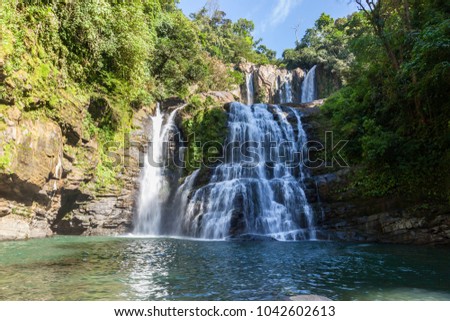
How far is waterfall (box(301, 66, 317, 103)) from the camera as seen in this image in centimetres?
3488

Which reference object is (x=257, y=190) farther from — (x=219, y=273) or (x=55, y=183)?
(x=55, y=183)

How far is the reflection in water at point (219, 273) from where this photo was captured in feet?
17.0

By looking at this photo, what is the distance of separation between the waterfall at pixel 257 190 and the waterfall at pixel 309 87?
16877mm

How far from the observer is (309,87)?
35875mm

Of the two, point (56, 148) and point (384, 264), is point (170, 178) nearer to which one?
point (56, 148)

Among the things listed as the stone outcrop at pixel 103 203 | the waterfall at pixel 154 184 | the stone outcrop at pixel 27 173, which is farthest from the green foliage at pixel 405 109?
the stone outcrop at pixel 27 173

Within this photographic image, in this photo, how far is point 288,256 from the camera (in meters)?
8.73

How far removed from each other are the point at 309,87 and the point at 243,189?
81.3 feet

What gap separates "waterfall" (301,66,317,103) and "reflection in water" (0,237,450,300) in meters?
26.6

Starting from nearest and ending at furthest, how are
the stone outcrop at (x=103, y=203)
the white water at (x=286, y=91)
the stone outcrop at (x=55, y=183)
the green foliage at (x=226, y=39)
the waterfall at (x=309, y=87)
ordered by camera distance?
the stone outcrop at (x=55, y=183), the stone outcrop at (x=103, y=203), the waterfall at (x=309, y=87), the white water at (x=286, y=91), the green foliage at (x=226, y=39)

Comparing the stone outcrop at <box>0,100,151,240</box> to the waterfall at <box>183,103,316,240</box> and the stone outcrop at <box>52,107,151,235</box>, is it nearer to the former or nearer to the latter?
the stone outcrop at <box>52,107,151,235</box>

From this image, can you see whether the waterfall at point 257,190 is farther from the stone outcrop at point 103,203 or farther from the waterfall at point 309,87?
the waterfall at point 309,87
